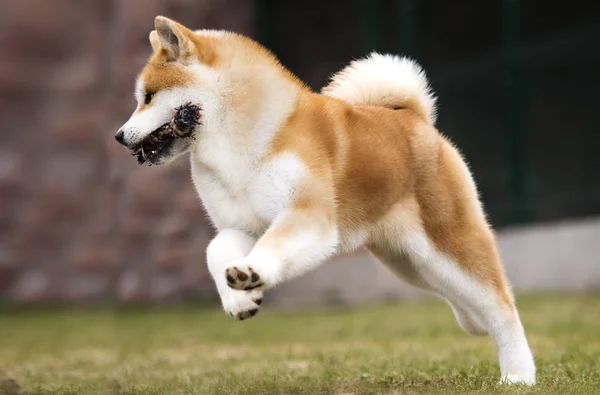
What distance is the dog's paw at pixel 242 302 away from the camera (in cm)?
338

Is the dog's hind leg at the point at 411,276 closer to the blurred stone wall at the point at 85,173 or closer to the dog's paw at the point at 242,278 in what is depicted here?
the dog's paw at the point at 242,278

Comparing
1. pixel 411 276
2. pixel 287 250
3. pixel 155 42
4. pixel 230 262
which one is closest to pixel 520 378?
pixel 411 276

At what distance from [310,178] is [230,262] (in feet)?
1.30

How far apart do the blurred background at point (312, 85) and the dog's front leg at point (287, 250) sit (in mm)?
5346

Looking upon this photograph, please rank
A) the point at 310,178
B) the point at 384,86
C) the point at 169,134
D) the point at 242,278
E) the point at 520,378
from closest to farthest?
1. the point at 242,278
2. the point at 310,178
3. the point at 169,134
4. the point at 520,378
5. the point at 384,86

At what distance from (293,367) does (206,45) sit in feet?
5.84

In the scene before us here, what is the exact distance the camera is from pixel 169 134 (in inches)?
140

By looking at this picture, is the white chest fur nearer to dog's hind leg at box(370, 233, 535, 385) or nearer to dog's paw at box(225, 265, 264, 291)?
dog's paw at box(225, 265, 264, 291)

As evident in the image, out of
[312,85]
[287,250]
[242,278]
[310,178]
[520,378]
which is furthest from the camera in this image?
[312,85]

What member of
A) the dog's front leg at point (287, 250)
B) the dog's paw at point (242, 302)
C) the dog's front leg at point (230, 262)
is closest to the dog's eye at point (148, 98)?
the dog's front leg at point (230, 262)

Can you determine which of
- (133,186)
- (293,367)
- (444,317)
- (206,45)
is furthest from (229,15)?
(206,45)

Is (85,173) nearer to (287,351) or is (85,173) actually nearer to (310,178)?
(287,351)

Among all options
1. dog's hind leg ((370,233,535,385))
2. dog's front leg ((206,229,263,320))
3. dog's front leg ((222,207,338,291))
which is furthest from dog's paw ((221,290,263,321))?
dog's hind leg ((370,233,535,385))

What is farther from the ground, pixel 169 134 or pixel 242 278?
pixel 169 134
